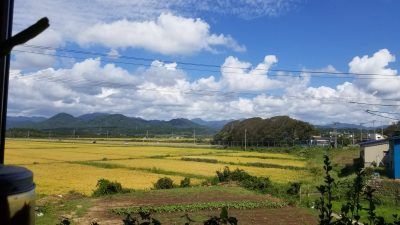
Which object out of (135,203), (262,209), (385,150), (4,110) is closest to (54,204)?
(135,203)

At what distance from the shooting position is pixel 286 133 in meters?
98.8

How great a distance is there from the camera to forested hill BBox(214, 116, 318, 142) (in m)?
98.8

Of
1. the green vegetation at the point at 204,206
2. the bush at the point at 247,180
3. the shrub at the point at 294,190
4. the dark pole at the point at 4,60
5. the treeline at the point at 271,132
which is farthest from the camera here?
the treeline at the point at 271,132

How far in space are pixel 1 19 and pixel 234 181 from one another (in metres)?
27.9

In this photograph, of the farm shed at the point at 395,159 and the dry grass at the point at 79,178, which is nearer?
the dry grass at the point at 79,178

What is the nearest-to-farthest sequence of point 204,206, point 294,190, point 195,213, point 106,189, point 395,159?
point 195,213 < point 204,206 < point 106,189 < point 294,190 < point 395,159

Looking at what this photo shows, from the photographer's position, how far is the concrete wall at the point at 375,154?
119 ft

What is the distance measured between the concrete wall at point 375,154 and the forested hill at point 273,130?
191 ft

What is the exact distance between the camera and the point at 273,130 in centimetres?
10106

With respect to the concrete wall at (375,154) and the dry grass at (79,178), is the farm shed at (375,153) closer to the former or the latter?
the concrete wall at (375,154)

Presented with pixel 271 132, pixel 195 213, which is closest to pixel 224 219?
pixel 195 213

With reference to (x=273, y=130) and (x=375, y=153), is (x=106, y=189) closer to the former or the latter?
(x=375, y=153)

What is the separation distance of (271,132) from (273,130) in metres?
0.76

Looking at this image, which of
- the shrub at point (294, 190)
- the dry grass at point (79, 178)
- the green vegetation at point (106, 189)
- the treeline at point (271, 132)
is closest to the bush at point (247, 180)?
the shrub at point (294, 190)
